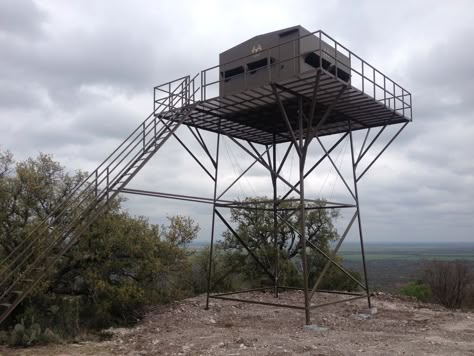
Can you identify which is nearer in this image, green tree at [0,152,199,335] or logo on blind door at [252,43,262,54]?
logo on blind door at [252,43,262,54]

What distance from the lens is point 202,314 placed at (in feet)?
60.3

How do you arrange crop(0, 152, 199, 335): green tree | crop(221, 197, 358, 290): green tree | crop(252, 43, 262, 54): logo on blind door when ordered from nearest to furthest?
crop(252, 43, 262, 54): logo on blind door
crop(0, 152, 199, 335): green tree
crop(221, 197, 358, 290): green tree

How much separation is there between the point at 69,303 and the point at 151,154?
9217 millimetres

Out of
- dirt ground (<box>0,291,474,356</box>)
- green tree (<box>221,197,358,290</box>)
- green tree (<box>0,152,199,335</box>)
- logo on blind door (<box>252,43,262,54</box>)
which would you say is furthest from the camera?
green tree (<box>221,197,358,290</box>)

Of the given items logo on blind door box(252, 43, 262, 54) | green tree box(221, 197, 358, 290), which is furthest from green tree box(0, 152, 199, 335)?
green tree box(221, 197, 358, 290)

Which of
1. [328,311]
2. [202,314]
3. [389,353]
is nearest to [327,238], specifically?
[328,311]

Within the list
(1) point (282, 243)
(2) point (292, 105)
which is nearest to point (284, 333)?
(2) point (292, 105)

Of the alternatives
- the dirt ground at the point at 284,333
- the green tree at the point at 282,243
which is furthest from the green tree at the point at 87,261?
the green tree at the point at 282,243

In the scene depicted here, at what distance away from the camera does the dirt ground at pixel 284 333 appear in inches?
487

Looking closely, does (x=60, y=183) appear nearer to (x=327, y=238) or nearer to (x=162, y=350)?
(x=162, y=350)

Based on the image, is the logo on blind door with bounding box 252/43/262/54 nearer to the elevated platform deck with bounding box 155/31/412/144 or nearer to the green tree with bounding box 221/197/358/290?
the elevated platform deck with bounding box 155/31/412/144

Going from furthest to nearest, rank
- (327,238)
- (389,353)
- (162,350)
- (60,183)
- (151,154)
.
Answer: (327,238)
(60,183)
(151,154)
(162,350)
(389,353)

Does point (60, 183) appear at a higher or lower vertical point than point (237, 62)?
lower

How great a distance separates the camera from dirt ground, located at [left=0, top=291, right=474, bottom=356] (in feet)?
40.6
